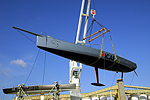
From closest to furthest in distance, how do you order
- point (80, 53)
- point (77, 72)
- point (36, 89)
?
point (80, 53), point (36, 89), point (77, 72)

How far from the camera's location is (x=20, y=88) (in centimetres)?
1866

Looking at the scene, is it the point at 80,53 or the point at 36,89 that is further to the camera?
the point at 36,89

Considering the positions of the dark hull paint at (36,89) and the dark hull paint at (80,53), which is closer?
the dark hull paint at (80,53)

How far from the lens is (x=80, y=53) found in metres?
16.2

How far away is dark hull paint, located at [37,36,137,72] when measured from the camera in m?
14.8

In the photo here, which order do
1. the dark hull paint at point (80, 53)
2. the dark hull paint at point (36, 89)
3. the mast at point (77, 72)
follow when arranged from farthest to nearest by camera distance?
the mast at point (77, 72)
the dark hull paint at point (36, 89)
the dark hull paint at point (80, 53)

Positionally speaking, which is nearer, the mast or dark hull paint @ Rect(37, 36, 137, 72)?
dark hull paint @ Rect(37, 36, 137, 72)

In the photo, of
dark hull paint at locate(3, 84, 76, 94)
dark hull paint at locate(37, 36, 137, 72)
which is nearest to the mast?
dark hull paint at locate(3, 84, 76, 94)

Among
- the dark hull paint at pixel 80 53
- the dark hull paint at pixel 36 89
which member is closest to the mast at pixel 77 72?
the dark hull paint at pixel 36 89

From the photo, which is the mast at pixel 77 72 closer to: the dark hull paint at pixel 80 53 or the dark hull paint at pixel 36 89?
the dark hull paint at pixel 36 89

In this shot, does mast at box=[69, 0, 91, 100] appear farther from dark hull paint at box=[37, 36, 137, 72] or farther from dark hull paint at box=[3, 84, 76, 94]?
dark hull paint at box=[37, 36, 137, 72]

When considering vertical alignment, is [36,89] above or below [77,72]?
below

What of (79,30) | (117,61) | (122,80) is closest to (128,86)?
(122,80)

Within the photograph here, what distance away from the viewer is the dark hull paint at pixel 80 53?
581 inches
